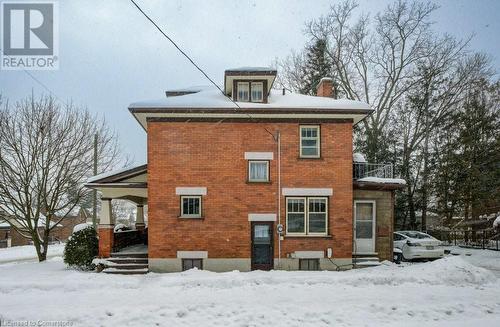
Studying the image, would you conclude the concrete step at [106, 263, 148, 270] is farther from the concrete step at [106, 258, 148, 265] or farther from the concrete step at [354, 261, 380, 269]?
the concrete step at [354, 261, 380, 269]

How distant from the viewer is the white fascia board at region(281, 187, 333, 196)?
15070 millimetres

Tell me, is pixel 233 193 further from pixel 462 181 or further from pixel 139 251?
pixel 462 181

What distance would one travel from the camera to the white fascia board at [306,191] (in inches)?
593

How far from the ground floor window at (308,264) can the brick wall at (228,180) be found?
1.68 feet

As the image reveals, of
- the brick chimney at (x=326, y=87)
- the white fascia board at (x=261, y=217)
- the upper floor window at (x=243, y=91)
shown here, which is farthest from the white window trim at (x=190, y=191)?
the brick chimney at (x=326, y=87)

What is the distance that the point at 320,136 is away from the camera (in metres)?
15.3

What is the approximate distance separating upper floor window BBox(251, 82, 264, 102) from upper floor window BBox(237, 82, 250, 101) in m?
0.26

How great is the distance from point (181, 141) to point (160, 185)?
1.97 m

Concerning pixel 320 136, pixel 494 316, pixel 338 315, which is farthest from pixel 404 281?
pixel 320 136

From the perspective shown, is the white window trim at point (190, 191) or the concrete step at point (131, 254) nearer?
the white window trim at point (190, 191)

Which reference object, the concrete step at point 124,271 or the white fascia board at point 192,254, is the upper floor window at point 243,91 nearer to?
the white fascia board at point 192,254

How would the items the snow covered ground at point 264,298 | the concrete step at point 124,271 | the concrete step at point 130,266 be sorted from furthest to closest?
the concrete step at point 130,266, the concrete step at point 124,271, the snow covered ground at point 264,298

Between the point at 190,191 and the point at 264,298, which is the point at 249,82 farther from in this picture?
the point at 264,298

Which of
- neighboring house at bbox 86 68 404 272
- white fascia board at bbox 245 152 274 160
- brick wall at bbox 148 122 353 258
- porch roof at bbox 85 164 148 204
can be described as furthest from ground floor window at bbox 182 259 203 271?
white fascia board at bbox 245 152 274 160
